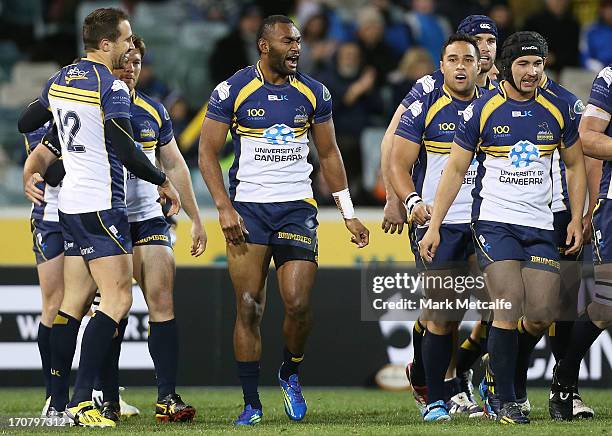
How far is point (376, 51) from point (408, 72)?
539 mm

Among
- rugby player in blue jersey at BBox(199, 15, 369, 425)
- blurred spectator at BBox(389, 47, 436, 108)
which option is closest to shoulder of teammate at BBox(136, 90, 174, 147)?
rugby player in blue jersey at BBox(199, 15, 369, 425)

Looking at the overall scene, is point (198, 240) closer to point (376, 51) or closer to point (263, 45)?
point (263, 45)

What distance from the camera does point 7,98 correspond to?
14.8 m

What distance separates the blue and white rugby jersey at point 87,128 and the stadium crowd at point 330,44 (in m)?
6.44

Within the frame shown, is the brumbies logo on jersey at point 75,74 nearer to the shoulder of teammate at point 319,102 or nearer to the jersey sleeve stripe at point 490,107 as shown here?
the shoulder of teammate at point 319,102

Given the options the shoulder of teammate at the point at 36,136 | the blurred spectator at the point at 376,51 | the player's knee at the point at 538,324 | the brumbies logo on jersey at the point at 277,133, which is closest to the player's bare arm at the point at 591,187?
the player's knee at the point at 538,324

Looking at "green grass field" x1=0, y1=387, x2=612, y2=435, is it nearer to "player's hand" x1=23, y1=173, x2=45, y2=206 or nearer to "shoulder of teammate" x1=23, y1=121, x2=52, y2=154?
"player's hand" x1=23, y1=173, x2=45, y2=206

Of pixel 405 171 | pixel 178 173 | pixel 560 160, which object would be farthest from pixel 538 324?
pixel 178 173

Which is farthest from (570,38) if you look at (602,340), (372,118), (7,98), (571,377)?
(571,377)

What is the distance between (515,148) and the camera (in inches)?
297

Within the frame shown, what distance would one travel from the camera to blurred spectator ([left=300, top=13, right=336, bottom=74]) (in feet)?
48.5

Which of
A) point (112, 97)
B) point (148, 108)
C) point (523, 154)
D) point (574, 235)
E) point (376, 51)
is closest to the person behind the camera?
point (112, 97)

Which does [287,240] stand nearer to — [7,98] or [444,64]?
[444,64]

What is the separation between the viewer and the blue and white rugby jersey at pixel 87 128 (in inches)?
290
